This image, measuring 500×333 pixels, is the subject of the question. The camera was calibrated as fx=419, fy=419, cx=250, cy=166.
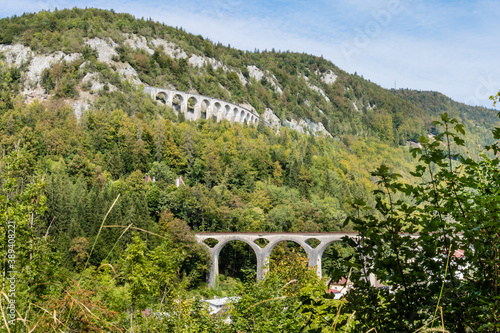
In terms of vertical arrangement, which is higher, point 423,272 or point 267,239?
point 423,272

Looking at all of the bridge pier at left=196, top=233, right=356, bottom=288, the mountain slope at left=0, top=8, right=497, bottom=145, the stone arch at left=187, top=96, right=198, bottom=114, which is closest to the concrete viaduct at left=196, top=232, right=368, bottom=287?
the bridge pier at left=196, top=233, right=356, bottom=288

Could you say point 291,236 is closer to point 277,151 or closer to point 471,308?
point 277,151

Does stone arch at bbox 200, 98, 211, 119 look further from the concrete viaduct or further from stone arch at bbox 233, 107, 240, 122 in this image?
the concrete viaduct

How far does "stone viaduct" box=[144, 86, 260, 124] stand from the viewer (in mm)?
85062

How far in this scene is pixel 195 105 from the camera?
89.1m

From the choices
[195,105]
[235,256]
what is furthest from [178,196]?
[195,105]

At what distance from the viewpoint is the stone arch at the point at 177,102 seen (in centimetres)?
8638

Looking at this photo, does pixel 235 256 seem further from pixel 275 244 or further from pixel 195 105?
pixel 195 105

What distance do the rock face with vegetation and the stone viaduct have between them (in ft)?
10.8

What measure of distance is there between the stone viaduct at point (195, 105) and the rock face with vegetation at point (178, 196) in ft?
10.8

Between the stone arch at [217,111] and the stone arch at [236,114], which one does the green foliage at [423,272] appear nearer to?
the stone arch at [217,111]

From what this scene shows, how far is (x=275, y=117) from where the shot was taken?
412ft

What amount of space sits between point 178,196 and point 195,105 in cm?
4115

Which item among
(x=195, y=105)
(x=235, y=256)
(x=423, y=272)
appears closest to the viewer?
(x=423, y=272)
